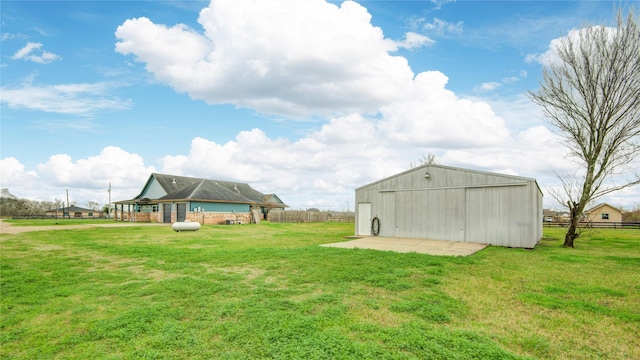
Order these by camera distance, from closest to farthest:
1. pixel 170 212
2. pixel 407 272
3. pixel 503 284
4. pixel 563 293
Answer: pixel 563 293 → pixel 503 284 → pixel 407 272 → pixel 170 212

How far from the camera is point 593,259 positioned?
11.2 m

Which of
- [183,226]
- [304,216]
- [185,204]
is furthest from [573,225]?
[185,204]

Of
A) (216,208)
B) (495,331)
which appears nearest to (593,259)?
(495,331)

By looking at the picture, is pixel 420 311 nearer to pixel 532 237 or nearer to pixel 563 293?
pixel 563 293

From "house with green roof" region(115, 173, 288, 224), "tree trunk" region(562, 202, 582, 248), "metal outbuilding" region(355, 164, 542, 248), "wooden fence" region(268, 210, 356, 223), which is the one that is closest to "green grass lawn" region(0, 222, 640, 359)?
"metal outbuilding" region(355, 164, 542, 248)

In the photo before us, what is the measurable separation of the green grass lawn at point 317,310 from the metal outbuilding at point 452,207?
5.15 m

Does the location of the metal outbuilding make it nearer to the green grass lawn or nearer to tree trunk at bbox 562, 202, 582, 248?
tree trunk at bbox 562, 202, 582, 248

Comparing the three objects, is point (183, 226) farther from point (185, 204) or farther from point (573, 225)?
point (573, 225)

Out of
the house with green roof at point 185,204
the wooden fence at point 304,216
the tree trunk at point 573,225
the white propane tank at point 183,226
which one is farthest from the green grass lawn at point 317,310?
the wooden fence at point 304,216

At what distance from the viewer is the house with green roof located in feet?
111

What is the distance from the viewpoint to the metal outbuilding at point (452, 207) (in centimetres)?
A: 1448

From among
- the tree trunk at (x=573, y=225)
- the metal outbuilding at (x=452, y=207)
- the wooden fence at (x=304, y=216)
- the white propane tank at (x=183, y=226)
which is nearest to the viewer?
the metal outbuilding at (x=452, y=207)

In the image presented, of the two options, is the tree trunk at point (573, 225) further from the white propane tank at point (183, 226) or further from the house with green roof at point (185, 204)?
the house with green roof at point (185, 204)

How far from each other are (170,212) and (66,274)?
28.7 meters
